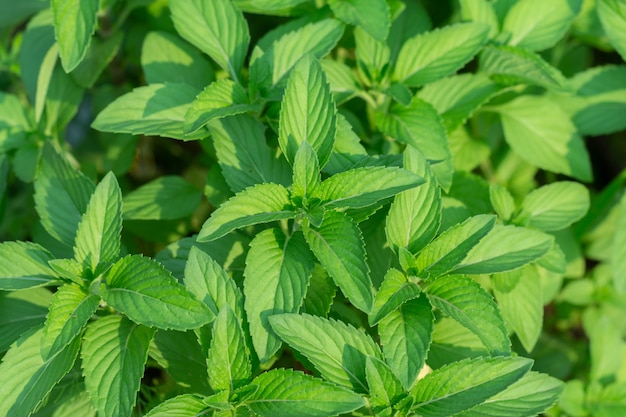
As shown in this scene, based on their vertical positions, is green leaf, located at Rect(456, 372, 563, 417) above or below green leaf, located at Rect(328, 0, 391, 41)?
below

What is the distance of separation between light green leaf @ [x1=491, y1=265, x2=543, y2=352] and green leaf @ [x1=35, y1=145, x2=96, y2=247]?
3.49ft

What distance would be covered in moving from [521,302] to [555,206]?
0.98ft

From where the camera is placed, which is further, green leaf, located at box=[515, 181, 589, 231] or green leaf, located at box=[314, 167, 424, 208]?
green leaf, located at box=[515, 181, 589, 231]

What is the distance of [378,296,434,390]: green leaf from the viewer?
4.59ft

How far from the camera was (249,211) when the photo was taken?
145 cm

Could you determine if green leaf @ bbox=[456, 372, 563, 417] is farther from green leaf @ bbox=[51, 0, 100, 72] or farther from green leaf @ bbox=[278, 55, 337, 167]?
green leaf @ bbox=[51, 0, 100, 72]

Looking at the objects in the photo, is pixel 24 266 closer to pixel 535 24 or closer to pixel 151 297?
pixel 151 297

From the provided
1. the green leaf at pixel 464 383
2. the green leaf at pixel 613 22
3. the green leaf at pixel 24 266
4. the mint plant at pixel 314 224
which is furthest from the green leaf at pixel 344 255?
the green leaf at pixel 613 22

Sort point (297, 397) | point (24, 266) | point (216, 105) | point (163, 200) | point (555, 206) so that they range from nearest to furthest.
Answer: point (297, 397), point (24, 266), point (216, 105), point (555, 206), point (163, 200)

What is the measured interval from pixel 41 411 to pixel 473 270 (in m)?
1.12

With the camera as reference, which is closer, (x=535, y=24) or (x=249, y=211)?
(x=249, y=211)

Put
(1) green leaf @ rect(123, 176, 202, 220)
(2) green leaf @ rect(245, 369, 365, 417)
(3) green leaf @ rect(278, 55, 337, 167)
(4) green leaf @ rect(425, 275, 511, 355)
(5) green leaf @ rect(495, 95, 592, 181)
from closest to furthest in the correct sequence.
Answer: (2) green leaf @ rect(245, 369, 365, 417) → (4) green leaf @ rect(425, 275, 511, 355) → (3) green leaf @ rect(278, 55, 337, 167) → (1) green leaf @ rect(123, 176, 202, 220) → (5) green leaf @ rect(495, 95, 592, 181)

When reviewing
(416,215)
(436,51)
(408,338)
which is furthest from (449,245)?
(436,51)

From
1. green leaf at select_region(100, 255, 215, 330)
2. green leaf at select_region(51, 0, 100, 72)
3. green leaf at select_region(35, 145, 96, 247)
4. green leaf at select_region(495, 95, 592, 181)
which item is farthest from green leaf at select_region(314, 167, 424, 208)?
green leaf at select_region(495, 95, 592, 181)
